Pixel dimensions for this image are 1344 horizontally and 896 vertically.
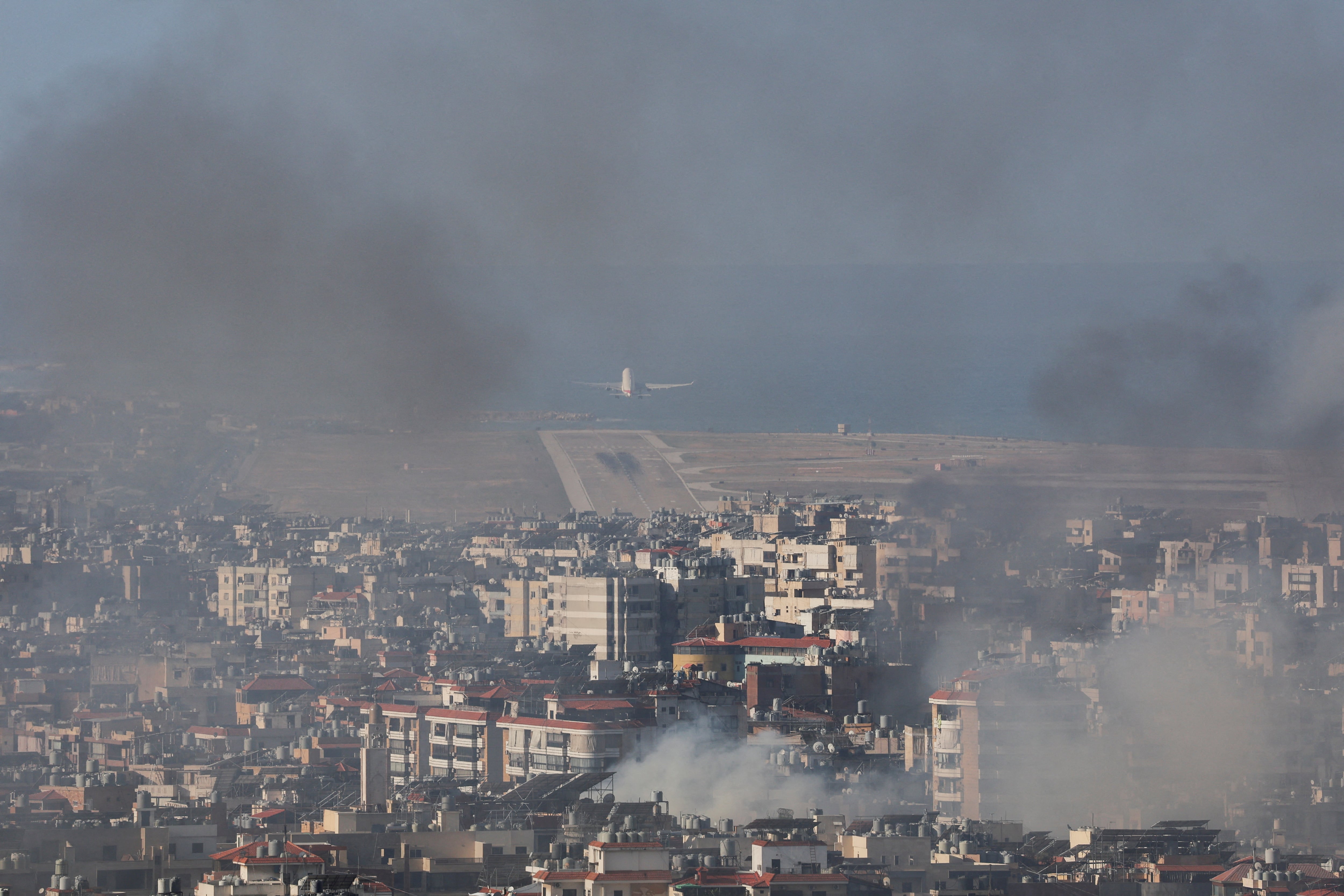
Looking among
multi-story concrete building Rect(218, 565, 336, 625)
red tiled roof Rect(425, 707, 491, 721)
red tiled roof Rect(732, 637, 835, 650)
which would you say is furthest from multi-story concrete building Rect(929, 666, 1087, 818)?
multi-story concrete building Rect(218, 565, 336, 625)

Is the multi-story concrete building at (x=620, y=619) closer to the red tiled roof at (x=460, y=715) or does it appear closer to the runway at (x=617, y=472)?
the red tiled roof at (x=460, y=715)

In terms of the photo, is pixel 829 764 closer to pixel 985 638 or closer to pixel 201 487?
pixel 985 638

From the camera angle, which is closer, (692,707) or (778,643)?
(692,707)

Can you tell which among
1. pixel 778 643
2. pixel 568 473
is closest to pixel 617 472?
pixel 568 473

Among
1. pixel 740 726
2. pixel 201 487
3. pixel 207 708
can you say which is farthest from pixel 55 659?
pixel 201 487

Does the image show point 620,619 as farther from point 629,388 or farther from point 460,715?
point 629,388

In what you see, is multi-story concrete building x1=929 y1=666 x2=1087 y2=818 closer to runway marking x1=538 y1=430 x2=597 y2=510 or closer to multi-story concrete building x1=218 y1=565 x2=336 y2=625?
multi-story concrete building x1=218 y1=565 x2=336 y2=625
